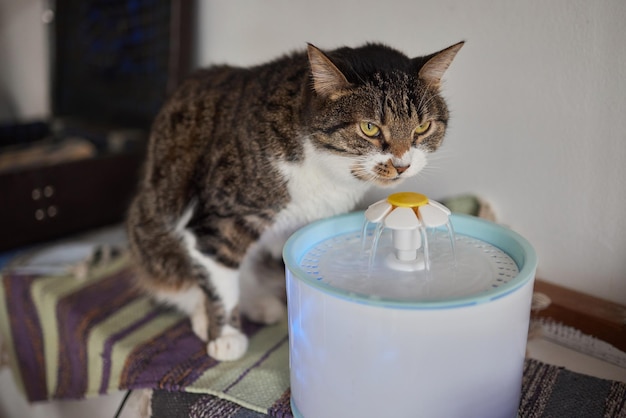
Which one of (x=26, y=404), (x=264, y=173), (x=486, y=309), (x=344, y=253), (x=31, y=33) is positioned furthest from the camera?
(x=31, y=33)

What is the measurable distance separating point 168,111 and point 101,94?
0.65 metres

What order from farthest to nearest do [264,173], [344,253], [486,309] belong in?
[264,173], [344,253], [486,309]

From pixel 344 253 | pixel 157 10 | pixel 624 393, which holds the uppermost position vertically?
pixel 157 10

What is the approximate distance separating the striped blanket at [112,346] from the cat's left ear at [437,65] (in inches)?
19.7

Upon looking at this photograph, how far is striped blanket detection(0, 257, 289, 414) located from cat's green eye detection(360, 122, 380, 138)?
40 centimetres

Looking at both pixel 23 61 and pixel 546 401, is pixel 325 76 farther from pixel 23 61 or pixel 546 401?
pixel 23 61

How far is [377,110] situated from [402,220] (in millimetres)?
175

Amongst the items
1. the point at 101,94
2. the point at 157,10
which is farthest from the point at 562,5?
the point at 101,94

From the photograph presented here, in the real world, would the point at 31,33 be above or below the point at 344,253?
above

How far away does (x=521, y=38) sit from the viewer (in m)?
0.91

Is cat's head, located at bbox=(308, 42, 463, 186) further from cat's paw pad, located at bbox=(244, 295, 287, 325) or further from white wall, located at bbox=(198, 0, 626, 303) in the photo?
cat's paw pad, located at bbox=(244, 295, 287, 325)

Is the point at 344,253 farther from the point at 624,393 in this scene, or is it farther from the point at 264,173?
the point at 624,393

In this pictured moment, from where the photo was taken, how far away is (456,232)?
81 centimetres

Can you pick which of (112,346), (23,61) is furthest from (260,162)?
(23,61)
